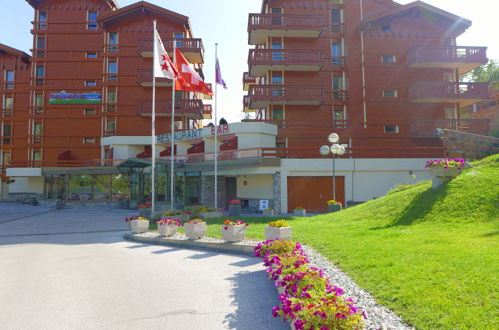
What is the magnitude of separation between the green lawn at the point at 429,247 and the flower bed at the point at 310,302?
110 cm

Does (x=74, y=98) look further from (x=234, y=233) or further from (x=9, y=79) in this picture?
(x=234, y=233)

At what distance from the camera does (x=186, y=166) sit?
28.8 m

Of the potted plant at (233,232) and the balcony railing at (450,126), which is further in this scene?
the balcony railing at (450,126)

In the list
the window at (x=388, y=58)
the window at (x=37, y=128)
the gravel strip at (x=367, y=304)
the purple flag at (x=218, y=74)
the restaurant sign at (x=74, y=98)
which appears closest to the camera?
the gravel strip at (x=367, y=304)

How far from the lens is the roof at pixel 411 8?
31875 millimetres

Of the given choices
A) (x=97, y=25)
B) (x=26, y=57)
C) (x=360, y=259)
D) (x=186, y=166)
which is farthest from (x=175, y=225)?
(x=26, y=57)

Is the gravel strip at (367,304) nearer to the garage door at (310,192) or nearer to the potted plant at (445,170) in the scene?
the potted plant at (445,170)

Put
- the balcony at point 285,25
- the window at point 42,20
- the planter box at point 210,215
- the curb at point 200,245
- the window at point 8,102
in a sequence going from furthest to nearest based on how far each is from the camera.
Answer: the window at point 8,102
the window at point 42,20
the balcony at point 285,25
the planter box at point 210,215
the curb at point 200,245

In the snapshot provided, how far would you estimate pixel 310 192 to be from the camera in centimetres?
2417

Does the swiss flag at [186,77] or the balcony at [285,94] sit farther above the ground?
the balcony at [285,94]

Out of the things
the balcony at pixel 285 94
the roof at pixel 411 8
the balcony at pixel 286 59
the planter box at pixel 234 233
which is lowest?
the planter box at pixel 234 233

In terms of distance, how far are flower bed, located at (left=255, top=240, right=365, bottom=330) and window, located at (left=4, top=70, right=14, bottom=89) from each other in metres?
50.0

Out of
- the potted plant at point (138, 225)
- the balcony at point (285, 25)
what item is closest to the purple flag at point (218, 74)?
the potted plant at point (138, 225)

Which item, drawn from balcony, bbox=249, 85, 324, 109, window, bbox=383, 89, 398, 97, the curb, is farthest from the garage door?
window, bbox=383, 89, 398, 97
